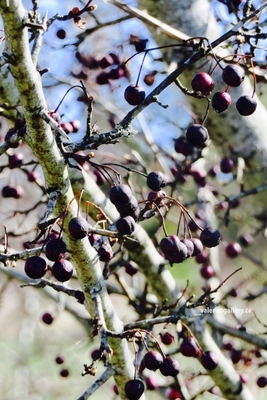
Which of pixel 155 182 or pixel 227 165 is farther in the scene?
pixel 227 165

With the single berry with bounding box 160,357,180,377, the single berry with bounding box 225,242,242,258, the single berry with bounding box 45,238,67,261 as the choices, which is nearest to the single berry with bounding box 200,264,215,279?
the single berry with bounding box 225,242,242,258

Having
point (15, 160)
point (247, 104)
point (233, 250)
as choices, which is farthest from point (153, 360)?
point (233, 250)

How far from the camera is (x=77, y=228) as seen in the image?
4.70ft

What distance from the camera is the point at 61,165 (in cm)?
146

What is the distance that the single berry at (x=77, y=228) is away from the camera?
143cm

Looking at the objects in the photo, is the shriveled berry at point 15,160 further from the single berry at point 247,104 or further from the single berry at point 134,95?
the single berry at point 247,104

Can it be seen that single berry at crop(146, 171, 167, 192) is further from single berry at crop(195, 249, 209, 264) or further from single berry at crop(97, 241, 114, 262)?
single berry at crop(195, 249, 209, 264)

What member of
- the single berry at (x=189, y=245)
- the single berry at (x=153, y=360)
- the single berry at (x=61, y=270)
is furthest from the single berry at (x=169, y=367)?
the single berry at (x=61, y=270)

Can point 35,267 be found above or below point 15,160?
above

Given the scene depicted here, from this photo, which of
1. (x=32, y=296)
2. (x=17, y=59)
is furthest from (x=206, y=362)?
(x=32, y=296)

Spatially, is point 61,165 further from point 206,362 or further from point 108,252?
point 206,362

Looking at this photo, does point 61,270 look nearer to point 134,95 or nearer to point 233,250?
point 134,95

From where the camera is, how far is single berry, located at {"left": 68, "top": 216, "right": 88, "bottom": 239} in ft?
4.70

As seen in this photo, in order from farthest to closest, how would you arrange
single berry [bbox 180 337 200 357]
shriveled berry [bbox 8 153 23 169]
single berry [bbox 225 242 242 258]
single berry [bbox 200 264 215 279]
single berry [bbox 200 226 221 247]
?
single berry [bbox 225 242 242 258] → single berry [bbox 200 264 215 279] → shriveled berry [bbox 8 153 23 169] → single berry [bbox 180 337 200 357] → single berry [bbox 200 226 221 247]
